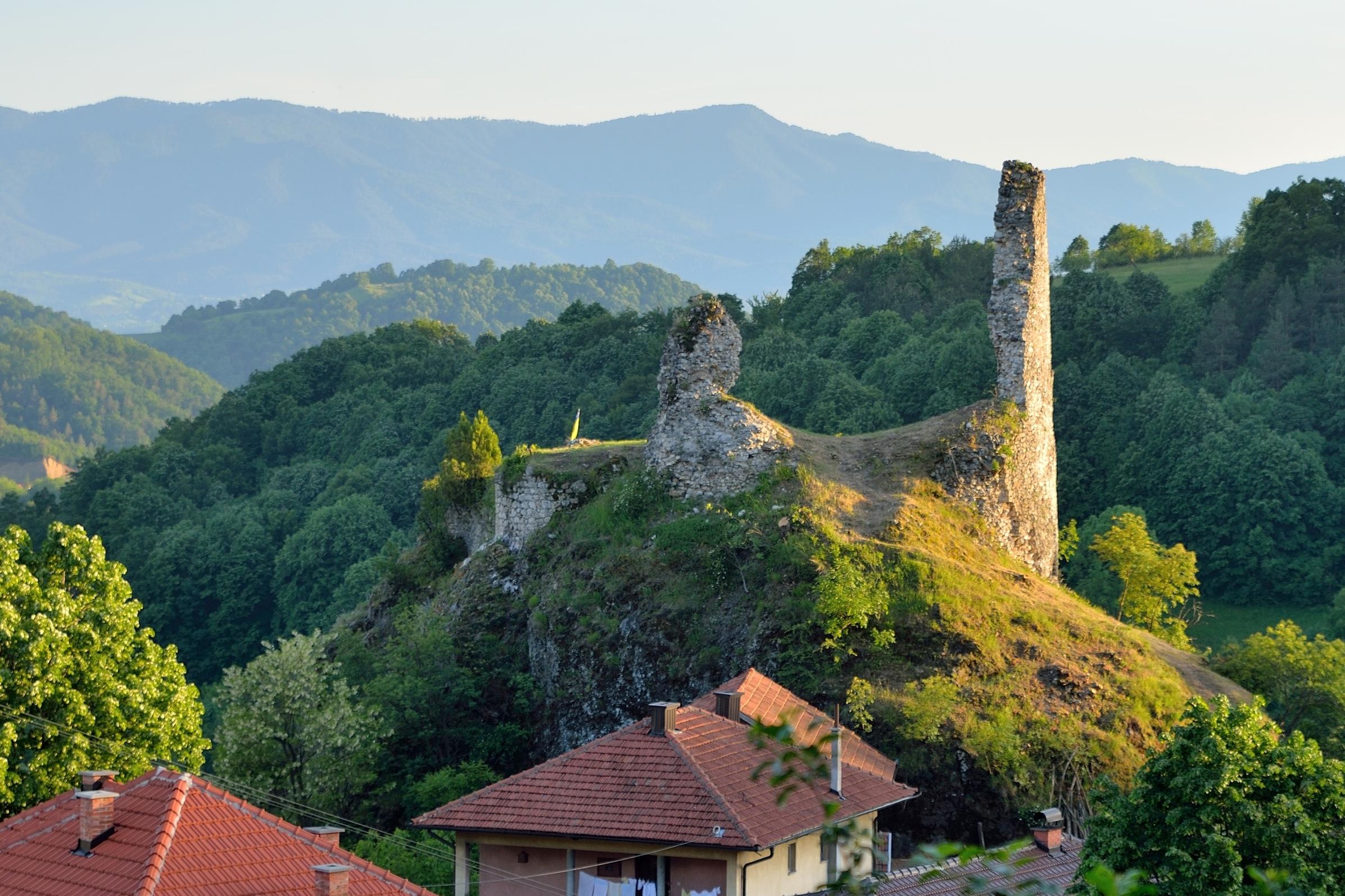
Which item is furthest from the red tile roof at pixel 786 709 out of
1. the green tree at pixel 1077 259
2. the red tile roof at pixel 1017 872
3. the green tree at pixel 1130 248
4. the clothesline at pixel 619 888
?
the green tree at pixel 1130 248

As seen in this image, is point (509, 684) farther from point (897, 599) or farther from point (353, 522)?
point (353, 522)

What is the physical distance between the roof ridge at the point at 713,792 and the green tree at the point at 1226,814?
405 centimetres

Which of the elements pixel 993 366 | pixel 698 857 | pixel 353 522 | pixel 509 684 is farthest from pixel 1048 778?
pixel 353 522

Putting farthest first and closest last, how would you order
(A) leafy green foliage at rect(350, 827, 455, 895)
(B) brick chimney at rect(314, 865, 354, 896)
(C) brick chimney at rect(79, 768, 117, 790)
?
1. (A) leafy green foliage at rect(350, 827, 455, 895)
2. (C) brick chimney at rect(79, 768, 117, 790)
3. (B) brick chimney at rect(314, 865, 354, 896)

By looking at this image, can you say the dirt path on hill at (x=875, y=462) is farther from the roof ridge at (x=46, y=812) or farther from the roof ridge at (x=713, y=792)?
the roof ridge at (x=46, y=812)

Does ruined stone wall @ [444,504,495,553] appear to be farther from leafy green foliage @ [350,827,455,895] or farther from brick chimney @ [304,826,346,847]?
brick chimney @ [304,826,346,847]

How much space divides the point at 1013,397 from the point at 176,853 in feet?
72.0

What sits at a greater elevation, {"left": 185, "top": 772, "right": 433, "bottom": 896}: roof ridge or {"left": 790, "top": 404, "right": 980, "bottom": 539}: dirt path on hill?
{"left": 790, "top": 404, "right": 980, "bottom": 539}: dirt path on hill

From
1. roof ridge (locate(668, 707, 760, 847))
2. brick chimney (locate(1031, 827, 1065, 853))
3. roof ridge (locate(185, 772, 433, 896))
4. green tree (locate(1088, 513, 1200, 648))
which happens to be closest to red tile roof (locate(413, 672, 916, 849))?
roof ridge (locate(668, 707, 760, 847))

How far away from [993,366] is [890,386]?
4883 millimetres

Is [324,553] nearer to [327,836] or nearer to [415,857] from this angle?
[415,857]

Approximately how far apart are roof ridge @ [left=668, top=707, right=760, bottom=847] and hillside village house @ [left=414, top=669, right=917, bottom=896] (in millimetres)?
18

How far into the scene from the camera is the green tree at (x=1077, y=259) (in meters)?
76.9

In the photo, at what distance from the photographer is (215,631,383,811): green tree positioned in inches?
1244
